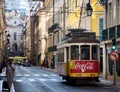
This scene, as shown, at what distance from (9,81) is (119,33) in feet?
52.4

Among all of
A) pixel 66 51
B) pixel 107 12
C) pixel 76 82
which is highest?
pixel 107 12

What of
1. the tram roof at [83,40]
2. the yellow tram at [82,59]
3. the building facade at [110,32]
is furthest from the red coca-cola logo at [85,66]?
the building facade at [110,32]

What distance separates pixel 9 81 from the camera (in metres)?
22.3

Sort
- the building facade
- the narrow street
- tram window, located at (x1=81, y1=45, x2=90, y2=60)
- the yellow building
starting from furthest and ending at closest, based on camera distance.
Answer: the yellow building < the building facade < tram window, located at (x1=81, y1=45, x2=90, y2=60) < the narrow street

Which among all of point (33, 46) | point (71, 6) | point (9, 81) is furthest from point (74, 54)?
point (33, 46)

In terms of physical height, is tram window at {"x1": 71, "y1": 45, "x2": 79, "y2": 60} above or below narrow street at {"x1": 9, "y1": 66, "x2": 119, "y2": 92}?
above

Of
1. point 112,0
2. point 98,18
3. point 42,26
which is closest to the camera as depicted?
point 112,0

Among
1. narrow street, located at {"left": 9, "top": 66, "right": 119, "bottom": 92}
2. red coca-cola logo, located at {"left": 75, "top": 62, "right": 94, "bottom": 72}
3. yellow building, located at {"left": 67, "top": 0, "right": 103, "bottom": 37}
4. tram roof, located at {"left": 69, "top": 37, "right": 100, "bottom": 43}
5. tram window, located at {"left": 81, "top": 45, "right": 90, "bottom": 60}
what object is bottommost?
narrow street, located at {"left": 9, "top": 66, "right": 119, "bottom": 92}

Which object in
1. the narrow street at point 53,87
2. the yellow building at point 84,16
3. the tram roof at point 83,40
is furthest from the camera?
the yellow building at point 84,16

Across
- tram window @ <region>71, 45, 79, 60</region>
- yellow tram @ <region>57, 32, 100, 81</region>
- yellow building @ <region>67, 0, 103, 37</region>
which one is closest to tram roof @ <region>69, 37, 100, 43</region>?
yellow tram @ <region>57, 32, 100, 81</region>

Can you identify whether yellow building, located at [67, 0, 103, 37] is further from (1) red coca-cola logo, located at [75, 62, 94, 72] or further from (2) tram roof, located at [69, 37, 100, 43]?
(1) red coca-cola logo, located at [75, 62, 94, 72]

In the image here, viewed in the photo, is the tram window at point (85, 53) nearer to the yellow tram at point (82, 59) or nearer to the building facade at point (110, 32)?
the yellow tram at point (82, 59)

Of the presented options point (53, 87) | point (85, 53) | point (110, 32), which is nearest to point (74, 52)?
point (85, 53)

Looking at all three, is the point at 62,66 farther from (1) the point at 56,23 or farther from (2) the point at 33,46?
(2) the point at 33,46
